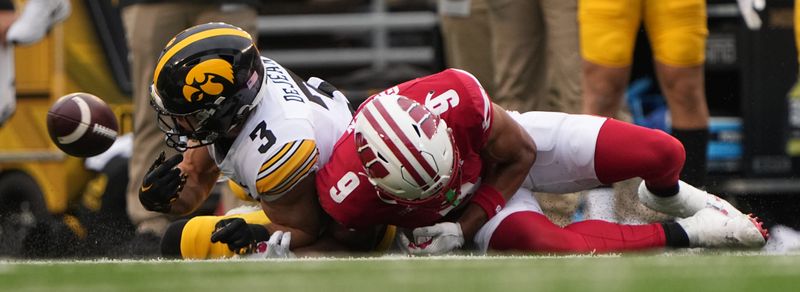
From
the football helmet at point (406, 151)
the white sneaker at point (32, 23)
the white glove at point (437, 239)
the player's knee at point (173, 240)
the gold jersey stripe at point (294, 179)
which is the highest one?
the football helmet at point (406, 151)

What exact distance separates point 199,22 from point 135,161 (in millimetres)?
722

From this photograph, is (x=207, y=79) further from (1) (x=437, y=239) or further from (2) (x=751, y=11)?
(2) (x=751, y=11)

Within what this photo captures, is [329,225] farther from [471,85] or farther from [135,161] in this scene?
[135,161]

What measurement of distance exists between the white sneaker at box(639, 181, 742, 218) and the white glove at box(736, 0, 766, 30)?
147 centimetres

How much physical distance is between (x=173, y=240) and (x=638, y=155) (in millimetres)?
1753

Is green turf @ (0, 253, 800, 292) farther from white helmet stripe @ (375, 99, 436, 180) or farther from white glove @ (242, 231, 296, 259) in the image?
white glove @ (242, 231, 296, 259)

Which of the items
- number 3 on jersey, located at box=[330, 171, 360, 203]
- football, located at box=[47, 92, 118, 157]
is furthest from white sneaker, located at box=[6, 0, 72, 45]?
number 3 on jersey, located at box=[330, 171, 360, 203]

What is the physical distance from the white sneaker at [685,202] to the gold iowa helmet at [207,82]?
5.17 feet

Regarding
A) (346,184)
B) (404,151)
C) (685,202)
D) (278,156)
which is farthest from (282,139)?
(685,202)

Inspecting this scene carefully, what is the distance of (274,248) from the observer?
5754 millimetres

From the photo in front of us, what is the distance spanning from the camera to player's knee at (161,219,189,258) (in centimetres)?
607

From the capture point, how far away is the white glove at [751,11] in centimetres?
745

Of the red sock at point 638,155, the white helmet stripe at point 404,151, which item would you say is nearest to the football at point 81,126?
the white helmet stripe at point 404,151

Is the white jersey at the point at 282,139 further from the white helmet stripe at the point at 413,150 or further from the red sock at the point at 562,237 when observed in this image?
the red sock at the point at 562,237
